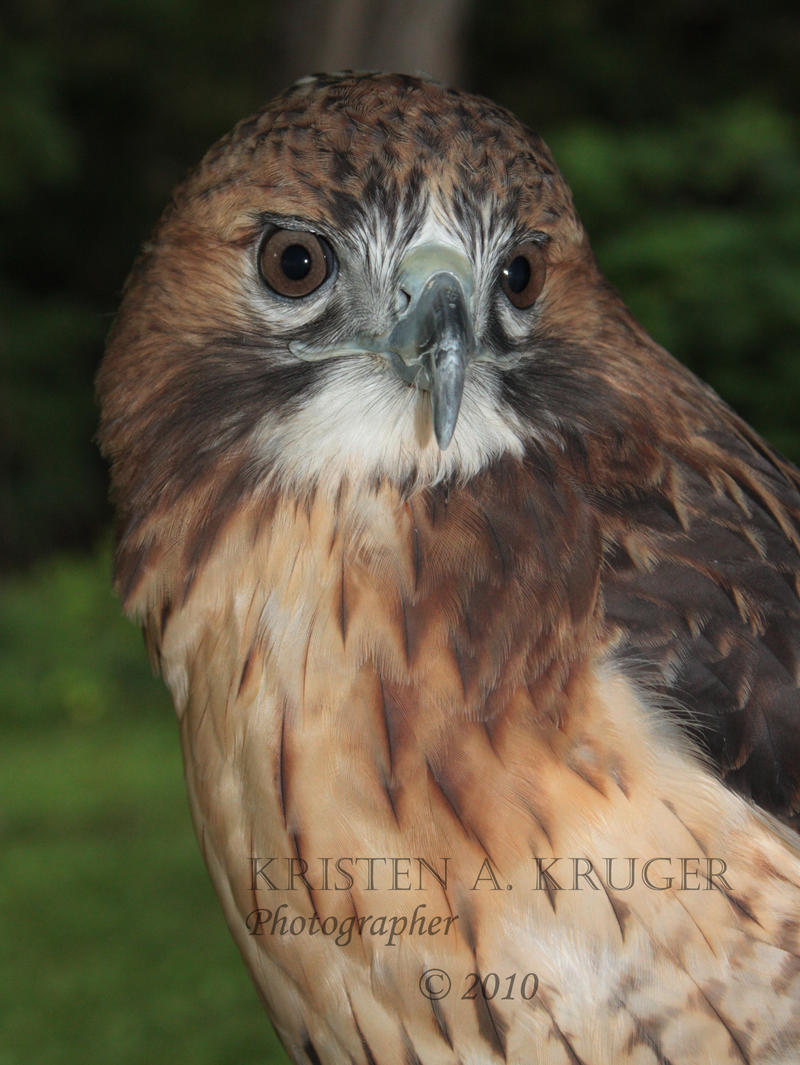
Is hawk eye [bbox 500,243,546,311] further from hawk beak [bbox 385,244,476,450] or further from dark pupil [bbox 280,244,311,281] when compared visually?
dark pupil [bbox 280,244,311,281]

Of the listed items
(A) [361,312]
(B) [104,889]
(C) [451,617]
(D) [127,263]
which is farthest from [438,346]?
(D) [127,263]

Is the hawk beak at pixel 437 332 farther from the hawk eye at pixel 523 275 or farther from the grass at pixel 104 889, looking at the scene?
the grass at pixel 104 889

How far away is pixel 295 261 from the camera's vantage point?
2.13 meters

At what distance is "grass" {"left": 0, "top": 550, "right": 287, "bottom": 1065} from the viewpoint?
15.5 ft

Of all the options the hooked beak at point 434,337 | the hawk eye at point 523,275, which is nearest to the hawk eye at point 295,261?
the hooked beak at point 434,337

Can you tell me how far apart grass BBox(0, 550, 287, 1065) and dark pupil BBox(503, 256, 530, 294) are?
3.24 m

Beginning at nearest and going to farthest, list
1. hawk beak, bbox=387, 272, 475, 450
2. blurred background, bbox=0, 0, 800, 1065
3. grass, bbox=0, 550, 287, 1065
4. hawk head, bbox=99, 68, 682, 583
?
1. hawk beak, bbox=387, 272, 475, 450
2. hawk head, bbox=99, 68, 682, 583
3. blurred background, bbox=0, 0, 800, 1065
4. grass, bbox=0, 550, 287, 1065

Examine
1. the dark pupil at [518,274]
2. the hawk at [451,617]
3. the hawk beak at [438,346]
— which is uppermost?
the dark pupil at [518,274]

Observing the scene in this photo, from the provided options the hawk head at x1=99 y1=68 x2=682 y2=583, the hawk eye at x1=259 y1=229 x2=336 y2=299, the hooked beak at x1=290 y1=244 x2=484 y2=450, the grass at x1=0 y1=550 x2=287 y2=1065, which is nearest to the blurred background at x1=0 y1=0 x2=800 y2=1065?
the grass at x1=0 y1=550 x2=287 y2=1065

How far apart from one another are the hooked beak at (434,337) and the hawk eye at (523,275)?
0.11 m

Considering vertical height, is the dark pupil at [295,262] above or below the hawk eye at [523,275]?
below

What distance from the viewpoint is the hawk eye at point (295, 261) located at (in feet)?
6.95

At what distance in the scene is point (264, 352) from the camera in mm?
2203

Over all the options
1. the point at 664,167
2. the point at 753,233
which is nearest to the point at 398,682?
the point at 753,233
